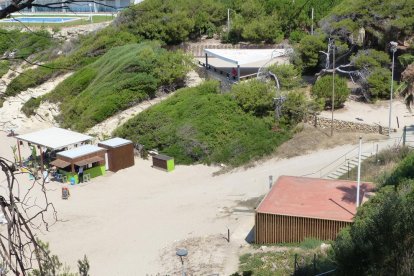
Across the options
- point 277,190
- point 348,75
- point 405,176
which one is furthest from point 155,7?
point 405,176

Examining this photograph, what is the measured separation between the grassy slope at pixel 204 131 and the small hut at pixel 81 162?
281cm

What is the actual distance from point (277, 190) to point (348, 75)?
47.6 ft

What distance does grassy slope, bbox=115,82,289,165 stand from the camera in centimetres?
2580

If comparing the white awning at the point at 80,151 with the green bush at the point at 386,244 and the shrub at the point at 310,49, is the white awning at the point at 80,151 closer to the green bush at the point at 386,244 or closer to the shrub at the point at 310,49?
the shrub at the point at 310,49

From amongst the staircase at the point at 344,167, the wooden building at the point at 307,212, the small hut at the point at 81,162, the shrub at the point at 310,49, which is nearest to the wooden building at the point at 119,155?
the small hut at the point at 81,162

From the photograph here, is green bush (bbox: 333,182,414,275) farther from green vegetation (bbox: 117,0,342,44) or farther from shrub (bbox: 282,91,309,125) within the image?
green vegetation (bbox: 117,0,342,44)

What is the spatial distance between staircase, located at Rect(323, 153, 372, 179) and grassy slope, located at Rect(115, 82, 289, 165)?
377cm

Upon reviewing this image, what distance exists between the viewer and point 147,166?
26.3 metres

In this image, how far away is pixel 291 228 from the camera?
17.0 m

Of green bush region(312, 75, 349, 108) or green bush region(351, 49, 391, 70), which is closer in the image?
green bush region(312, 75, 349, 108)

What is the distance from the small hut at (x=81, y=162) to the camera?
2452 centimetres

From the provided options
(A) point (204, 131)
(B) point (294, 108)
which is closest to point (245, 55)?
(B) point (294, 108)

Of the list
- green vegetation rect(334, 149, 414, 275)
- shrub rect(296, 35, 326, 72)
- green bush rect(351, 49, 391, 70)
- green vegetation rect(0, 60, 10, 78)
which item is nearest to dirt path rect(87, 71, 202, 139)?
green vegetation rect(0, 60, 10, 78)

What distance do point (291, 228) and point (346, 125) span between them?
1038cm
